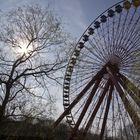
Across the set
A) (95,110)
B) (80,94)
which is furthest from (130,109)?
(80,94)

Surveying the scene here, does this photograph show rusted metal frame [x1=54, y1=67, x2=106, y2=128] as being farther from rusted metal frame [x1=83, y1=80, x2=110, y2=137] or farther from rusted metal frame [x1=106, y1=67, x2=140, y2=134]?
rusted metal frame [x1=106, y1=67, x2=140, y2=134]

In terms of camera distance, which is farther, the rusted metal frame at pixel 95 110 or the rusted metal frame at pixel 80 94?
the rusted metal frame at pixel 80 94

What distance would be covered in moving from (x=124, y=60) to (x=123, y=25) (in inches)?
97.6

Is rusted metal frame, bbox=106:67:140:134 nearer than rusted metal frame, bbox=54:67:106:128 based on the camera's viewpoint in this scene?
Yes

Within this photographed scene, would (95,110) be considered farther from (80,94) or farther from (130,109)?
(130,109)

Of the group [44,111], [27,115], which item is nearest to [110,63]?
[44,111]

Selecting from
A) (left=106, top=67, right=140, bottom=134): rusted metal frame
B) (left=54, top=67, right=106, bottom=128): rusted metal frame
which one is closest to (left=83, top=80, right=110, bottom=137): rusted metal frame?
(left=54, top=67, right=106, bottom=128): rusted metal frame

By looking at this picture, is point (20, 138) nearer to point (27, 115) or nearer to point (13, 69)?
point (27, 115)

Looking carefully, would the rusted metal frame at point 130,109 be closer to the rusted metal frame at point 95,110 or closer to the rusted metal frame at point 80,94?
the rusted metal frame at point 95,110

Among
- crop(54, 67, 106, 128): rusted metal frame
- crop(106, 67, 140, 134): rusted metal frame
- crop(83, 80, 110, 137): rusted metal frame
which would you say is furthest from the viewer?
crop(54, 67, 106, 128): rusted metal frame

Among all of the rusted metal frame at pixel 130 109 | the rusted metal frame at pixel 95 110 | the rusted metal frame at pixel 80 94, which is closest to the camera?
the rusted metal frame at pixel 130 109

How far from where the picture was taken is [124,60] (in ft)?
65.0

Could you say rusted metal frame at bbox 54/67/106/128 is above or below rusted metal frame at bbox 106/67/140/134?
above

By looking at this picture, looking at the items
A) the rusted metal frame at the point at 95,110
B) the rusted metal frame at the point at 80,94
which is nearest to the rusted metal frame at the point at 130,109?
the rusted metal frame at the point at 95,110
